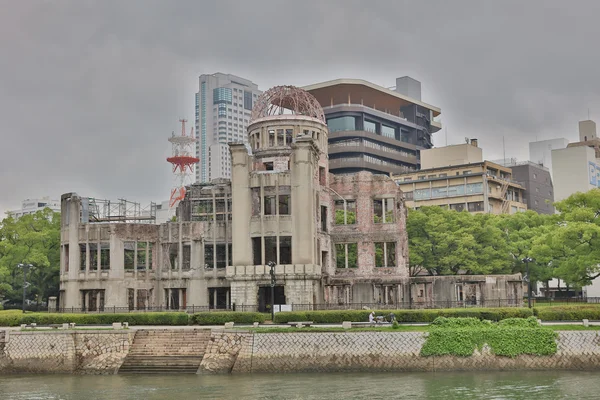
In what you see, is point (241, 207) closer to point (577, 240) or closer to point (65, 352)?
A: point (65, 352)

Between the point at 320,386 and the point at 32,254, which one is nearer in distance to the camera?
the point at 320,386

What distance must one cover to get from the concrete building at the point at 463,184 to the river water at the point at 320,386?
89001 mm

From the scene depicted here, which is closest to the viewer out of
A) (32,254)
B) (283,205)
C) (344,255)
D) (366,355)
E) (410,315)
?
(366,355)

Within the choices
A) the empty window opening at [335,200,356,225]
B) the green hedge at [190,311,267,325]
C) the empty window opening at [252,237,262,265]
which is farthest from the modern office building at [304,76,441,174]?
the green hedge at [190,311,267,325]

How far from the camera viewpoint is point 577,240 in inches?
2504

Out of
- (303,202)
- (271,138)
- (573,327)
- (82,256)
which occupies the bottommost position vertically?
(573,327)

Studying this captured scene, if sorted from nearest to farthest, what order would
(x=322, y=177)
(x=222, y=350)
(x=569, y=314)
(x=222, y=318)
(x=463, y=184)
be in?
(x=222, y=350) → (x=569, y=314) → (x=222, y=318) → (x=322, y=177) → (x=463, y=184)

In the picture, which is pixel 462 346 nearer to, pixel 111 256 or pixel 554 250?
pixel 554 250

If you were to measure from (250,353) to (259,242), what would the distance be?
2335cm

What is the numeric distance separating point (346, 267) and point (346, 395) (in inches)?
1456

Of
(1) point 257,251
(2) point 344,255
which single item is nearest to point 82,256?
(1) point 257,251

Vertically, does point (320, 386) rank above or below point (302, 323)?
below

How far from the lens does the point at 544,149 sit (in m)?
162

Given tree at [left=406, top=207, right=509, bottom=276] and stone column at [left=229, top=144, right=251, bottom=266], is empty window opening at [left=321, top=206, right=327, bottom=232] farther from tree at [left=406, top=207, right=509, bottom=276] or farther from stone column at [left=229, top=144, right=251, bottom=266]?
tree at [left=406, top=207, right=509, bottom=276]
